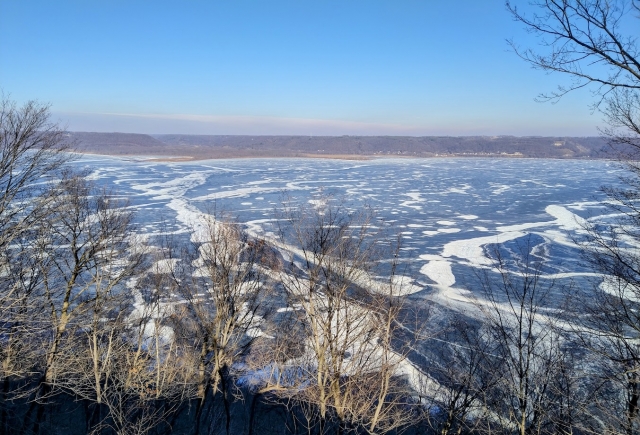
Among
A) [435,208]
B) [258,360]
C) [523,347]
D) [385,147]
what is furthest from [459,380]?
[385,147]

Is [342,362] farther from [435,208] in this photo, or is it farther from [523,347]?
[435,208]

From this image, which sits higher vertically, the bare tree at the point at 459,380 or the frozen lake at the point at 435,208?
the frozen lake at the point at 435,208

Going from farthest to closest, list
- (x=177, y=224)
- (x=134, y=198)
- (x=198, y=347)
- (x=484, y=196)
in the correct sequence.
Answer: (x=484, y=196) < (x=134, y=198) < (x=177, y=224) < (x=198, y=347)

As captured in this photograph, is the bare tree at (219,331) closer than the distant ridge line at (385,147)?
Yes

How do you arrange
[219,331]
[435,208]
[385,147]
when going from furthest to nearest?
1. [385,147]
2. [435,208]
3. [219,331]

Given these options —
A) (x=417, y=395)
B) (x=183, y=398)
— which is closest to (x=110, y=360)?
(x=183, y=398)

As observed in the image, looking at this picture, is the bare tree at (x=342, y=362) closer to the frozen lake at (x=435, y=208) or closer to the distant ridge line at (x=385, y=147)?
the frozen lake at (x=435, y=208)

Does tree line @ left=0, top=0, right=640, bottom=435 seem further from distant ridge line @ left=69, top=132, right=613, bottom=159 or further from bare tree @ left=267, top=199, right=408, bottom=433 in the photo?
distant ridge line @ left=69, top=132, right=613, bottom=159

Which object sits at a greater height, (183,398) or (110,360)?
(110,360)

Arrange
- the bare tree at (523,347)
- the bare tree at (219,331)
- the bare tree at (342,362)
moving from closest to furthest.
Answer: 1. the bare tree at (523,347)
2. the bare tree at (342,362)
3. the bare tree at (219,331)

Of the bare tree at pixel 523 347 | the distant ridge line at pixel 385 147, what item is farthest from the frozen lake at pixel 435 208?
the distant ridge line at pixel 385 147

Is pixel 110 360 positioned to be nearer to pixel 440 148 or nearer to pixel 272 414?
pixel 272 414
